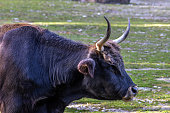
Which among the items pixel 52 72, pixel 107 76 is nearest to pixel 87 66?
pixel 107 76

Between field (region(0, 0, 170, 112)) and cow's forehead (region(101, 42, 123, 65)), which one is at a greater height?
cow's forehead (region(101, 42, 123, 65))

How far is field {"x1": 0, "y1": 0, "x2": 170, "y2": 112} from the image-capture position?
28.2 ft

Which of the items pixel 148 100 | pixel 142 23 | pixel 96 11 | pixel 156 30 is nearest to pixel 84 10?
pixel 96 11

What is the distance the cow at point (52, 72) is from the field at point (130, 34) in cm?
183

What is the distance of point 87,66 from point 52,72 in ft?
2.16

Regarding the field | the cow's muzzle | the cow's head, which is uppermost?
the cow's head

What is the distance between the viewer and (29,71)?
6.04 meters

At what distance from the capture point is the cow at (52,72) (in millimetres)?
6004

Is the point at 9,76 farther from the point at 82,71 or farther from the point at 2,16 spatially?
the point at 2,16

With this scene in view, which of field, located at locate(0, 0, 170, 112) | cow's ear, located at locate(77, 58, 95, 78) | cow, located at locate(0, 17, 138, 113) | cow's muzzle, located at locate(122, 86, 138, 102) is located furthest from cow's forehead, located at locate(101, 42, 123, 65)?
field, located at locate(0, 0, 170, 112)

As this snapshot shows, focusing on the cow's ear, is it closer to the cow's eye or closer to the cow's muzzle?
the cow's eye

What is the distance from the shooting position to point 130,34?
57.9ft

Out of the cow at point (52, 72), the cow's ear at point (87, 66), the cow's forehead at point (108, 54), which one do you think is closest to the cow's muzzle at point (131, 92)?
the cow at point (52, 72)

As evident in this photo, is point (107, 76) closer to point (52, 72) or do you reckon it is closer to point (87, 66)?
point (87, 66)
